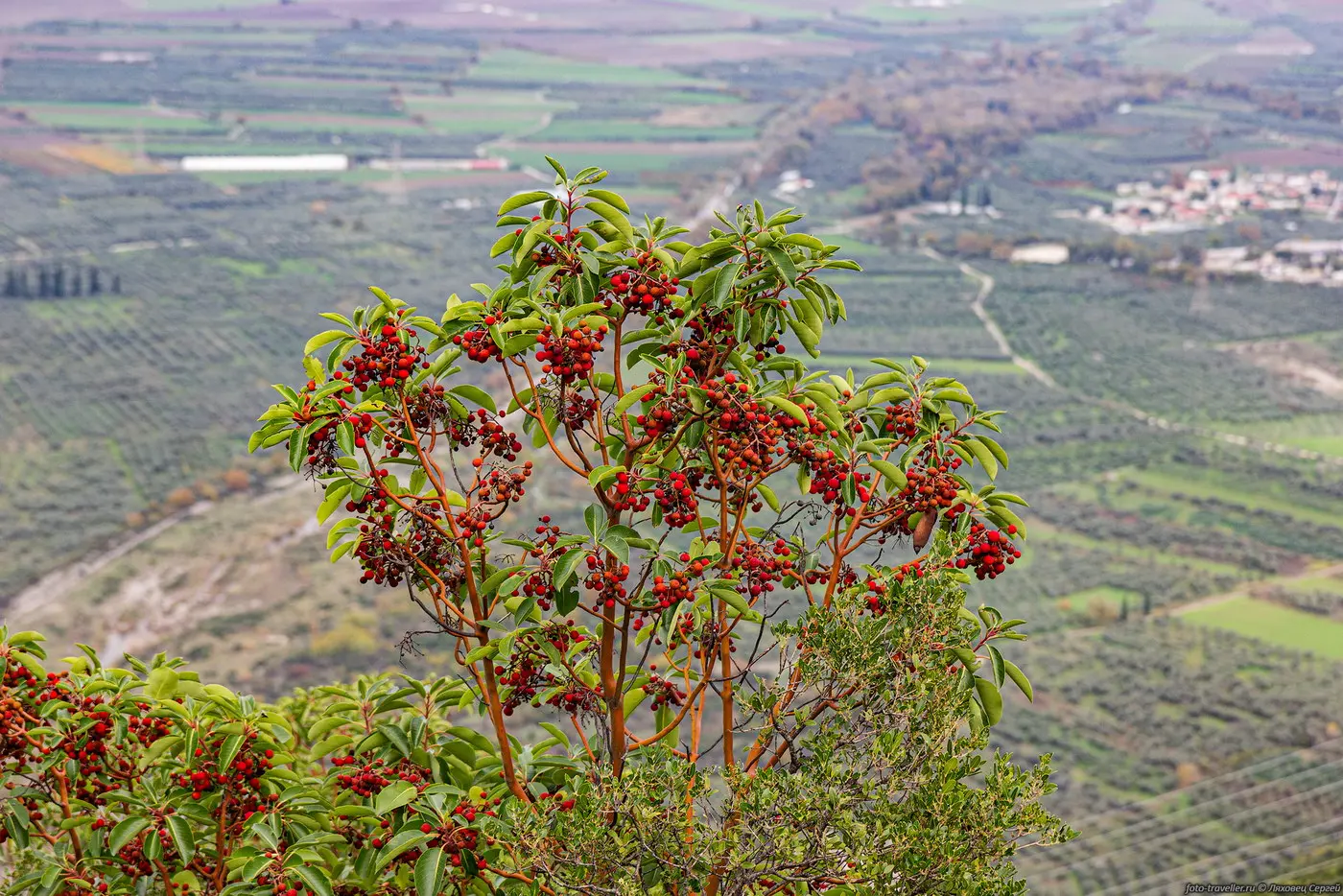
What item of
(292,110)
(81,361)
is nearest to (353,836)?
(81,361)

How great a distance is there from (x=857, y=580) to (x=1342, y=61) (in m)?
120

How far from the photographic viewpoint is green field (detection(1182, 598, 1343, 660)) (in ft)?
118

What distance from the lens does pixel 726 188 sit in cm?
7569

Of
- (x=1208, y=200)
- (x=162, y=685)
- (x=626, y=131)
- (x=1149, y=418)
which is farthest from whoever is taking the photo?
(x=626, y=131)

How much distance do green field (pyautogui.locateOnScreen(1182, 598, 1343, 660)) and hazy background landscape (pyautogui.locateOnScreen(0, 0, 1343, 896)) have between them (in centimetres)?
13

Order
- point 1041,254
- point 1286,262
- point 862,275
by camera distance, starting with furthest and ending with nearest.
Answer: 1. point 1041,254
2. point 1286,262
3. point 862,275

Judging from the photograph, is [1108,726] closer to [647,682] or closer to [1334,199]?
[647,682]

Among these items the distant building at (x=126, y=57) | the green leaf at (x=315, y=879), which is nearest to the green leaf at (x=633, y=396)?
the green leaf at (x=315, y=879)

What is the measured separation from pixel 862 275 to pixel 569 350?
6203 centimetres

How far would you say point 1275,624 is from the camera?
3734cm

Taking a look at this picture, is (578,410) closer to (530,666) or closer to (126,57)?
(530,666)

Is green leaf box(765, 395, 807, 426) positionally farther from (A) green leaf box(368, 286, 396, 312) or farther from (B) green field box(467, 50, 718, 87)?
(B) green field box(467, 50, 718, 87)

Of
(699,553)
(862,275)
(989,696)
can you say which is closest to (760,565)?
(699,553)

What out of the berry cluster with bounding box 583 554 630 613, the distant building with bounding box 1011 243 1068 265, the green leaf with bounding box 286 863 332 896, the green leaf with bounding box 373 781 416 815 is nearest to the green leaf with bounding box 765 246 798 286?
the berry cluster with bounding box 583 554 630 613
